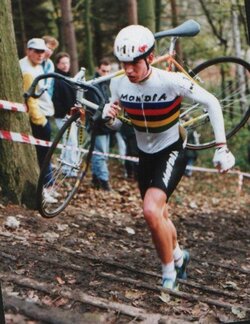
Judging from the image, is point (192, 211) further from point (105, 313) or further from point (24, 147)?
point (105, 313)

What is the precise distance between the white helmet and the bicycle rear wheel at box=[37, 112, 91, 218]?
36.7 inches

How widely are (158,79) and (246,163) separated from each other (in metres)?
4.87

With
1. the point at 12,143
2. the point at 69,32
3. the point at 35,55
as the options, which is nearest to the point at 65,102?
the point at 35,55

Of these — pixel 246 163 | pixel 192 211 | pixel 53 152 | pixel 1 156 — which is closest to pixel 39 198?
→ pixel 53 152

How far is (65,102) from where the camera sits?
4.62m

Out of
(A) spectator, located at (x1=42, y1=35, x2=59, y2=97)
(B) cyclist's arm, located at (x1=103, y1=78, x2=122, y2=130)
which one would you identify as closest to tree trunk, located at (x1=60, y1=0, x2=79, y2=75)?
(A) spectator, located at (x1=42, y1=35, x2=59, y2=97)

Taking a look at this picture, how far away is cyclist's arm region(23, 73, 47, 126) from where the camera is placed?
15.2ft

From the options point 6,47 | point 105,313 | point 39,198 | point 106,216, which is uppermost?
point 6,47

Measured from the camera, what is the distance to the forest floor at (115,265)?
2834mm

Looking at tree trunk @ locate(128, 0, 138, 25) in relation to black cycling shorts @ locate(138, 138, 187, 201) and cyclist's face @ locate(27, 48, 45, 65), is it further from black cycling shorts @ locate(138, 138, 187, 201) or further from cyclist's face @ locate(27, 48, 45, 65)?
black cycling shorts @ locate(138, 138, 187, 201)

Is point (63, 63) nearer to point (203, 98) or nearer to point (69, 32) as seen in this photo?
point (69, 32)

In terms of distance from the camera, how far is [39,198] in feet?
12.8

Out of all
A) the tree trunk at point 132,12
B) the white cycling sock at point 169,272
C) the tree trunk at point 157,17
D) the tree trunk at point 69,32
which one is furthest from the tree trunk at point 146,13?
the white cycling sock at point 169,272

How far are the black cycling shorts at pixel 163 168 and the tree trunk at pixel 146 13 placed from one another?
1640mm
